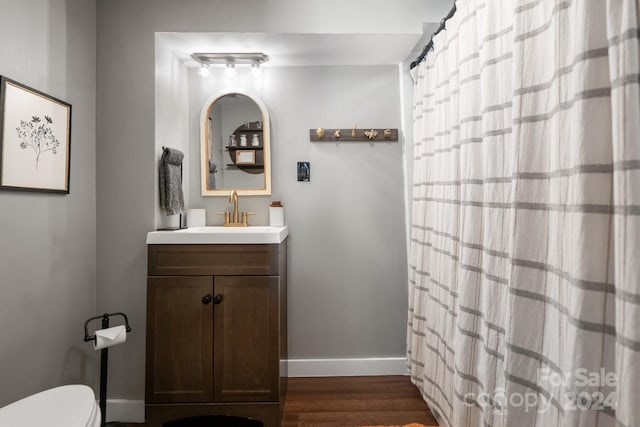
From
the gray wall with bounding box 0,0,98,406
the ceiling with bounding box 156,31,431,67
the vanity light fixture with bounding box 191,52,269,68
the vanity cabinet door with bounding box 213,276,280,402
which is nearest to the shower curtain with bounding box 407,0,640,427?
the ceiling with bounding box 156,31,431,67

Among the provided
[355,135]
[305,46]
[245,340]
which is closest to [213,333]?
[245,340]

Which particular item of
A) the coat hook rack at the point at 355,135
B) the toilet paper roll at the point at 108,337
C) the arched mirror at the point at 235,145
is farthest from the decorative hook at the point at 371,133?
the toilet paper roll at the point at 108,337

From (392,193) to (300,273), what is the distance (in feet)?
2.96

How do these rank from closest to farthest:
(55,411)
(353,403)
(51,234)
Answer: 1. (55,411)
2. (51,234)
3. (353,403)

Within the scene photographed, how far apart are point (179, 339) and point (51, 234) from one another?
823 millimetres

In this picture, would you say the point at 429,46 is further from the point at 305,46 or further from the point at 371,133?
the point at 305,46

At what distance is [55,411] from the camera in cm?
104

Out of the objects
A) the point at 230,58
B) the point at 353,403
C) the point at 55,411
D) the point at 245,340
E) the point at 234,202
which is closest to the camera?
the point at 55,411

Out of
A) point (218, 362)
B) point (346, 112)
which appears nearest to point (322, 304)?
point (218, 362)

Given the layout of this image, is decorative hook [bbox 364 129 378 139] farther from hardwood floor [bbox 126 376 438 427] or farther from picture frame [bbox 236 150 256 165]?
hardwood floor [bbox 126 376 438 427]

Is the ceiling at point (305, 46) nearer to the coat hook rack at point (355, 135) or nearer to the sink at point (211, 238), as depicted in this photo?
the coat hook rack at point (355, 135)

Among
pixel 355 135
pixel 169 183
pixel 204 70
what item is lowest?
pixel 169 183

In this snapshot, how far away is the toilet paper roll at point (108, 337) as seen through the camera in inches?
59.3

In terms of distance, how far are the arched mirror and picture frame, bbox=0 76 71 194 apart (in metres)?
0.84
